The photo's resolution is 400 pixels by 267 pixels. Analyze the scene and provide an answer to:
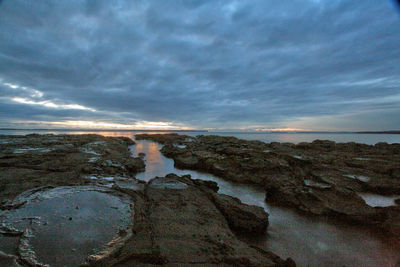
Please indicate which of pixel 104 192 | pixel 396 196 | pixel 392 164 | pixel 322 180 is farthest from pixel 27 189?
pixel 392 164

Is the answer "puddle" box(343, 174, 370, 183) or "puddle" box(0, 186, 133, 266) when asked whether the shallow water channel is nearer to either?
"puddle" box(0, 186, 133, 266)

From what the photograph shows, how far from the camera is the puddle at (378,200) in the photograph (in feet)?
26.1

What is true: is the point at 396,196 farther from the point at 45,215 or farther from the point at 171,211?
the point at 45,215

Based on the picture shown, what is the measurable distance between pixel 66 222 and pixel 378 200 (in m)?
12.6

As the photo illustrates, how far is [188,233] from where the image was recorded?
13.0 ft

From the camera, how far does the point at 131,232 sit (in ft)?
12.7

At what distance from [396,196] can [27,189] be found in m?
16.4

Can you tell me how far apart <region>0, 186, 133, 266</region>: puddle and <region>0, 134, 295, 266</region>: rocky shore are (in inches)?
0.6

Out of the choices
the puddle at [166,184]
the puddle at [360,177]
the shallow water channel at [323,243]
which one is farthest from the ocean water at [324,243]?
the puddle at [360,177]

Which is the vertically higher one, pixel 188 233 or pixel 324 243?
pixel 188 233

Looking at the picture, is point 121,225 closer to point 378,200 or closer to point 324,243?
point 324,243

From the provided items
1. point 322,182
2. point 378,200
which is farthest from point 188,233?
point 378,200

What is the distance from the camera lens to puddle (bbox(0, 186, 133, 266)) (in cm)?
312

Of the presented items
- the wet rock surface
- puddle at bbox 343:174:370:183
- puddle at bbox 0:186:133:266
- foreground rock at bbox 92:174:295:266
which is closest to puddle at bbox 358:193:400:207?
the wet rock surface
